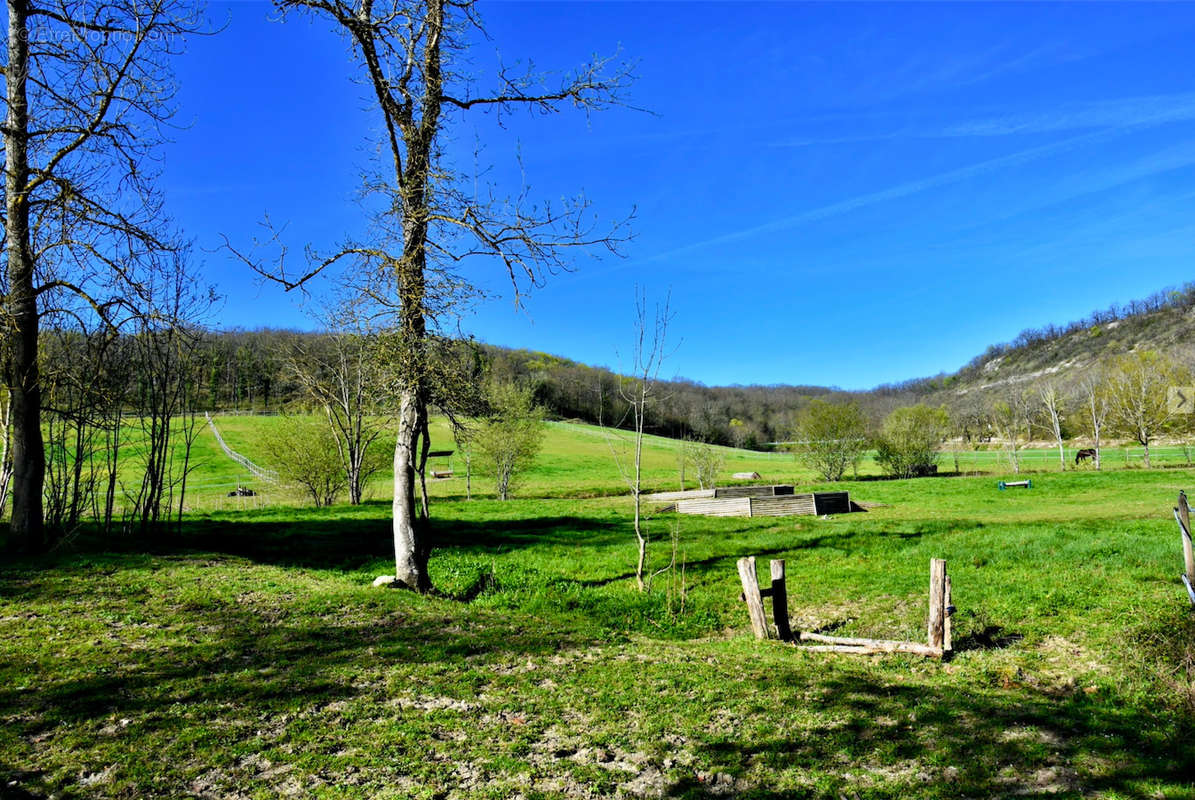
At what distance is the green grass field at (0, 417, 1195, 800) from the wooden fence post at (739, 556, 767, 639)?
218mm

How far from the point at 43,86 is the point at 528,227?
8324mm

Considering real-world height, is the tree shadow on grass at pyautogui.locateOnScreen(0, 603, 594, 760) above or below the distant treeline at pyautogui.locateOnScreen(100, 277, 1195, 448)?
below

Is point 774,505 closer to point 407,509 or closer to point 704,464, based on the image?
point 704,464

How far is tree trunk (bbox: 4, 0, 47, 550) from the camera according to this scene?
10.2 metres

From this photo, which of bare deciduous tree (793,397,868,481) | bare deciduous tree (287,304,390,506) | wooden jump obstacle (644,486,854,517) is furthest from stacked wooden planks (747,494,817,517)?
bare deciduous tree (793,397,868,481)

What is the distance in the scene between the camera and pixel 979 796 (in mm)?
4074

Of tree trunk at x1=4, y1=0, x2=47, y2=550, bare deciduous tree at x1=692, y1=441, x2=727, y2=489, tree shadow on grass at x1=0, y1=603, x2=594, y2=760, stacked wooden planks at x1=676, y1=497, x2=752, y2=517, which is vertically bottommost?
stacked wooden planks at x1=676, y1=497, x2=752, y2=517

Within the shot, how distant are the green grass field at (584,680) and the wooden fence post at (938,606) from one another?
313 mm

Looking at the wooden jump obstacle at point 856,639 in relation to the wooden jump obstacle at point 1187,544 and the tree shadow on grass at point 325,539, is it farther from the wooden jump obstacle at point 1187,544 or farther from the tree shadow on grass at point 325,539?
the tree shadow on grass at point 325,539

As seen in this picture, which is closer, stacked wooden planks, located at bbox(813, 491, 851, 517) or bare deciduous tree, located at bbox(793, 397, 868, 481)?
stacked wooden planks, located at bbox(813, 491, 851, 517)

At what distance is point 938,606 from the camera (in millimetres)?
7535

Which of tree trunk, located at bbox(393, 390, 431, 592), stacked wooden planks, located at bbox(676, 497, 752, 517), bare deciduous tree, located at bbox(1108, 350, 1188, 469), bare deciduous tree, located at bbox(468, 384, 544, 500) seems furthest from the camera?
bare deciduous tree, located at bbox(1108, 350, 1188, 469)

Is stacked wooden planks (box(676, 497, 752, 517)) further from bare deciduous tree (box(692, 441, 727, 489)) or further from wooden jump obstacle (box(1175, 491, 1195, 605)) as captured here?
wooden jump obstacle (box(1175, 491, 1195, 605))

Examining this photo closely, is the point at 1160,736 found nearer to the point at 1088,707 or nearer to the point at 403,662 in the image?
the point at 1088,707
